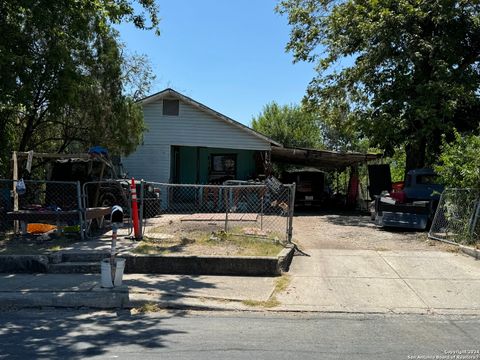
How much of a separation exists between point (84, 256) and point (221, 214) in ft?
15.8

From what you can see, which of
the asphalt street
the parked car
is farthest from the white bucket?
the parked car

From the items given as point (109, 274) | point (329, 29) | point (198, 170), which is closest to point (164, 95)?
point (198, 170)

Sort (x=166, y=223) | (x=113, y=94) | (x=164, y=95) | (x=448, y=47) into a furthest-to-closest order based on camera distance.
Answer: (x=164, y=95) < (x=448, y=47) < (x=113, y=94) < (x=166, y=223)

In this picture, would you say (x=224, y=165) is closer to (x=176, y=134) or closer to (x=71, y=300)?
(x=176, y=134)

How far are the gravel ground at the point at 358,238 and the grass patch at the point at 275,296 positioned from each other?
3.01m

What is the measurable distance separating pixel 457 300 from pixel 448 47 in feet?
42.4

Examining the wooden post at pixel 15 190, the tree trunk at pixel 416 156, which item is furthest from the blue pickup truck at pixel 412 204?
the wooden post at pixel 15 190

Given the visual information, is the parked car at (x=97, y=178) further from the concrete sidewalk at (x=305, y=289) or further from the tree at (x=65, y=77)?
the concrete sidewalk at (x=305, y=289)

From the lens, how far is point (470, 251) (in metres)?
10.3

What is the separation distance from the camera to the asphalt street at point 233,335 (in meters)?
5.10

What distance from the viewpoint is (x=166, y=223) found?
13.7 m

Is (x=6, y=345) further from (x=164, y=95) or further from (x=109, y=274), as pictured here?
(x=164, y=95)

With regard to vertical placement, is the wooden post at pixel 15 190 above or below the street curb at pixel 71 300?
above

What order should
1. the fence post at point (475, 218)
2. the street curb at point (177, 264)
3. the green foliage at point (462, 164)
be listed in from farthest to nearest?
the green foliage at point (462, 164)
the fence post at point (475, 218)
the street curb at point (177, 264)
